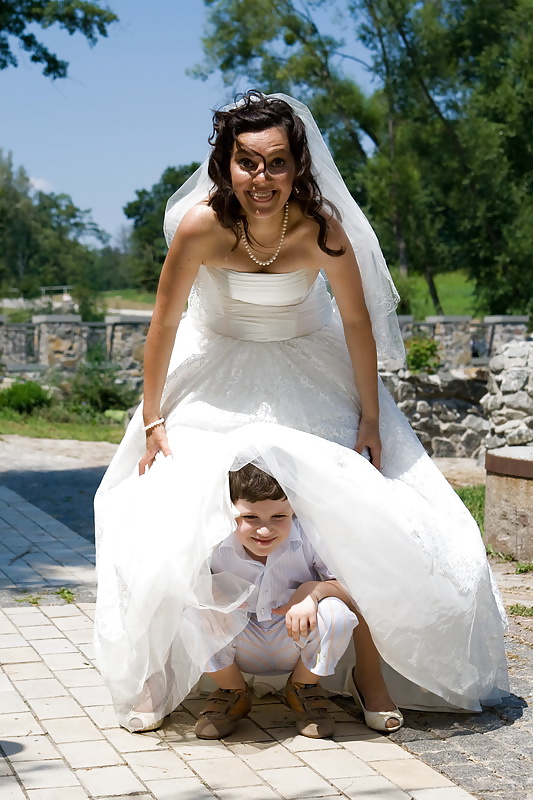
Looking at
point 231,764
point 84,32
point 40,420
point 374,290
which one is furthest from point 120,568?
point 40,420

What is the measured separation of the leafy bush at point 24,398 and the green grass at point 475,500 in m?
8.61

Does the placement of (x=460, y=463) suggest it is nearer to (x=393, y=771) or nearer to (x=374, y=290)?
(x=374, y=290)

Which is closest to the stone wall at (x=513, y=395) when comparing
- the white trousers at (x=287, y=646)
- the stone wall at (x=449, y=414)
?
the stone wall at (x=449, y=414)

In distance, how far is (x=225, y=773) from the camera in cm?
332

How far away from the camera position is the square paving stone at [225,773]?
323 cm

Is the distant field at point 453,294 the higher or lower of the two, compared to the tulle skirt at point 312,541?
higher

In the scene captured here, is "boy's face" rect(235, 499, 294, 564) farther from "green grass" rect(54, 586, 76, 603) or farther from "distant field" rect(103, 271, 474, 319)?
"distant field" rect(103, 271, 474, 319)

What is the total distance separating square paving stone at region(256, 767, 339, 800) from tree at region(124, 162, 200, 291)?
48.3m

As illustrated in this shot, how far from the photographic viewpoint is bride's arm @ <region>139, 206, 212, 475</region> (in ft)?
13.0

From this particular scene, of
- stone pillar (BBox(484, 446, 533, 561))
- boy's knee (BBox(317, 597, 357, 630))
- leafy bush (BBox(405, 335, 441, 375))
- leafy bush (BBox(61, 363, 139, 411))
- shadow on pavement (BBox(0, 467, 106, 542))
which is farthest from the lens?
leafy bush (BBox(61, 363, 139, 411))

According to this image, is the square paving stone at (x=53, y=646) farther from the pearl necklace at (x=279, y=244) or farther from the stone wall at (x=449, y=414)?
the stone wall at (x=449, y=414)

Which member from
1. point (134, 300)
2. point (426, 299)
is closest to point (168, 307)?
point (426, 299)

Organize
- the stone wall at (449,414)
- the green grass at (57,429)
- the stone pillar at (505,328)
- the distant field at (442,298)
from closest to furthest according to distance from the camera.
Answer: the stone wall at (449,414)
the green grass at (57,429)
the stone pillar at (505,328)
the distant field at (442,298)

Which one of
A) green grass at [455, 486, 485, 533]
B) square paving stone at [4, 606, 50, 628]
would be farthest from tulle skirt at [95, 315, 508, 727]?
green grass at [455, 486, 485, 533]
